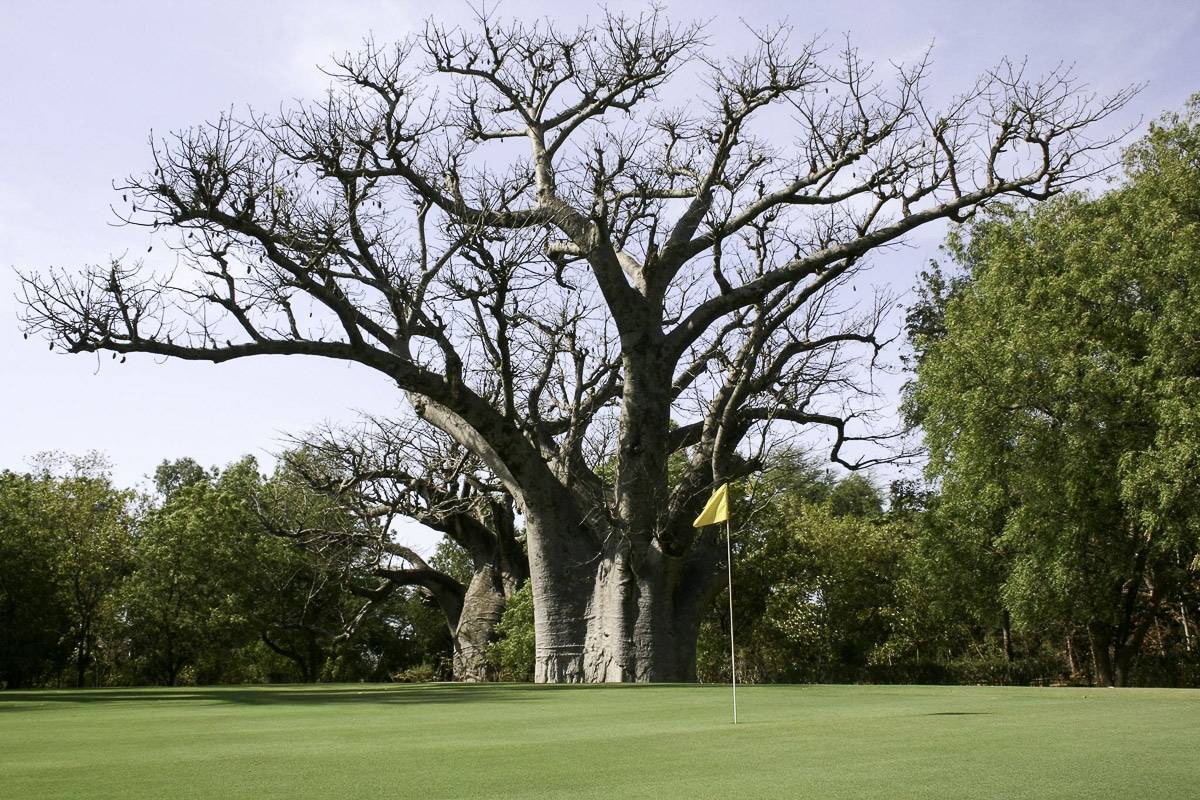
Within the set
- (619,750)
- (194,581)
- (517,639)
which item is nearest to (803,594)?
(517,639)

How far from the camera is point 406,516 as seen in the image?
80.5 ft

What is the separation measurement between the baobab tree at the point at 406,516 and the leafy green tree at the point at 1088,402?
11.9 meters

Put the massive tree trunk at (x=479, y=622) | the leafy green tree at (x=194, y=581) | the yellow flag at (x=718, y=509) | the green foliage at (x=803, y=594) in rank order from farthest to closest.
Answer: the leafy green tree at (x=194, y=581)
the massive tree trunk at (x=479, y=622)
the green foliage at (x=803, y=594)
the yellow flag at (x=718, y=509)

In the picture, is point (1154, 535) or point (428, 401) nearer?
point (428, 401)

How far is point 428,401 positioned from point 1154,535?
15846 millimetres

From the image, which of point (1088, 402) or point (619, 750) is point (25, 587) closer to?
point (1088, 402)

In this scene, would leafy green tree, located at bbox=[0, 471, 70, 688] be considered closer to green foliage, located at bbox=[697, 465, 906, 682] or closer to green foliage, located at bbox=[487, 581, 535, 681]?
green foliage, located at bbox=[487, 581, 535, 681]

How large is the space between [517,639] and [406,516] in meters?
4.53

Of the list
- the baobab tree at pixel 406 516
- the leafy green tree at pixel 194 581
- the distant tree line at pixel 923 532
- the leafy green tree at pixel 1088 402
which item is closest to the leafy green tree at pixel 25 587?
the distant tree line at pixel 923 532

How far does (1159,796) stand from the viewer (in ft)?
14.2

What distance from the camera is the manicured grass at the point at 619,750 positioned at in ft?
15.6

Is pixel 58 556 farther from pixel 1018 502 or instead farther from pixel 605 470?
pixel 1018 502

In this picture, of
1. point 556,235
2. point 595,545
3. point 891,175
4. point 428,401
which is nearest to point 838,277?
point 891,175

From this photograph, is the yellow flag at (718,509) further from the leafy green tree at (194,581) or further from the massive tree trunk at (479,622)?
the leafy green tree at (194,581)
